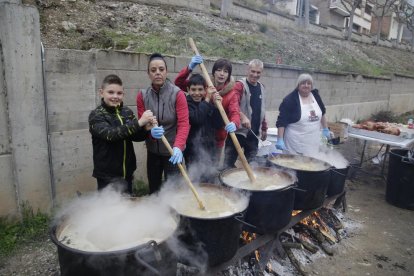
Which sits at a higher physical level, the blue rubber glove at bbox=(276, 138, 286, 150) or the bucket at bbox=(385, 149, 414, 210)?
the blue rubber glove at bbox=(276, 138, 286, 150)

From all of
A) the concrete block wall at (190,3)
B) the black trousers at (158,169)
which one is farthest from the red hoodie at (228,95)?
the concrete block wall at (190,3)

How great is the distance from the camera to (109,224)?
7.02ft

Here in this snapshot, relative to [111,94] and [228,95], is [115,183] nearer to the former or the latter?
[111,94]

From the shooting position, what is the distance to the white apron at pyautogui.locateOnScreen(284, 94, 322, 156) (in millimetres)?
4176

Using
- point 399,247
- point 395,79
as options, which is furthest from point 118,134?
point 395,79

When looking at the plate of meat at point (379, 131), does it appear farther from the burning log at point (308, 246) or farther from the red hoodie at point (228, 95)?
the red hoodie at point (228, 95)

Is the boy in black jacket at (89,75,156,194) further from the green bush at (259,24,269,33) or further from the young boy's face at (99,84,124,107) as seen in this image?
the green bush at (259,24,269,33)

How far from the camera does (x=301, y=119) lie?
4160 millimetres

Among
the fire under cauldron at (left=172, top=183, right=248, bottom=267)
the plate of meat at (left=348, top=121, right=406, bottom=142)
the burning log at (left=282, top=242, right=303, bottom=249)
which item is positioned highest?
the plate of meat at (left=348, top=121, right=406, bottom=142)

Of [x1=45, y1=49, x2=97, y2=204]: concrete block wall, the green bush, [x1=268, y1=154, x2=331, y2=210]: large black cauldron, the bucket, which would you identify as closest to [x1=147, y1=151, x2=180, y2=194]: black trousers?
[x1=45, y1=49, x2=97, y2=204]: concrete block wall

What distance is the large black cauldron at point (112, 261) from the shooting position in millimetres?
1606

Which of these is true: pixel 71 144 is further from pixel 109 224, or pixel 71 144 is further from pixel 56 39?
pixel 56 39

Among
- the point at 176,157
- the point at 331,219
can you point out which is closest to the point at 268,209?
the point at 176,157

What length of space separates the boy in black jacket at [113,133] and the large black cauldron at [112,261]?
3.35 feet
